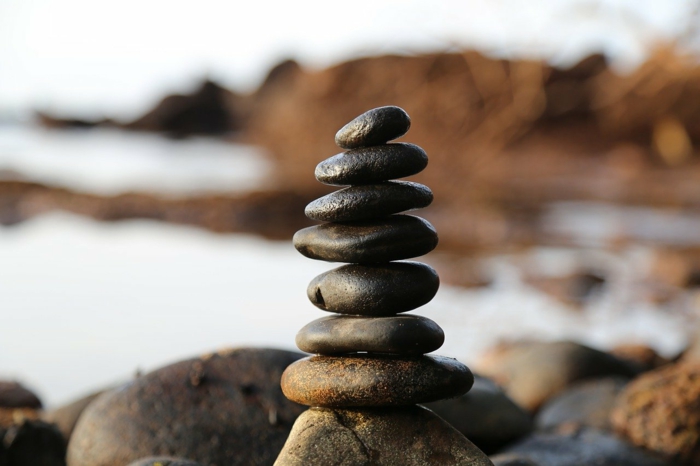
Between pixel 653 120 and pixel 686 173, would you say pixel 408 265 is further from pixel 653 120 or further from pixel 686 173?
pixel 653 120

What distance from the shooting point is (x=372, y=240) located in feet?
9.64

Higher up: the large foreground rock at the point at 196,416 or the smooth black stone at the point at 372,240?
the smooth black stone at the point at 372,240

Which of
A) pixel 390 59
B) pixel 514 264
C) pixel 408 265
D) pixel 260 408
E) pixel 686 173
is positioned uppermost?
pixel 390 59

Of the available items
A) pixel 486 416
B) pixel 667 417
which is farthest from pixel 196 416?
pixel 667 417

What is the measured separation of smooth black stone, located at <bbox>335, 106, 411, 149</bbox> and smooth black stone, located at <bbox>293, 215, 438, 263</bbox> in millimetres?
287

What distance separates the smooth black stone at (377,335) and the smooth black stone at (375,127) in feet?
2.07

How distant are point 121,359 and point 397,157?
4408mm

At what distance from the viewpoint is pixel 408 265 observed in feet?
10.0

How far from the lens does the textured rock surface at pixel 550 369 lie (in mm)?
5957

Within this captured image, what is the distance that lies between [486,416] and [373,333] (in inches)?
67.4

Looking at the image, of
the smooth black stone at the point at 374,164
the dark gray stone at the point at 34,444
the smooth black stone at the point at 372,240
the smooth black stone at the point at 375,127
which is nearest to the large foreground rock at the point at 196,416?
the dark gray stone at the point at 34,444

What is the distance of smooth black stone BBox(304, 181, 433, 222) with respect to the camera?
9.68 ft

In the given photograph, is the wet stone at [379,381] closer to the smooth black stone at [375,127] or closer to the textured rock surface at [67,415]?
the smooth black stone at [375,127]

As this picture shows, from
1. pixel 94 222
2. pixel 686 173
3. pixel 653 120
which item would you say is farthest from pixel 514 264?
pixel 653 120
